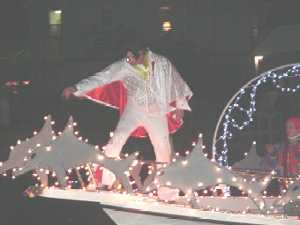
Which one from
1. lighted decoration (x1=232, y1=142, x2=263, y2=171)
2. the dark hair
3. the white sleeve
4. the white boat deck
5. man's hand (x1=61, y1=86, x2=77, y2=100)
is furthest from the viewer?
lighted decoration (x1=232, y1=142, x2=263, y2=171)

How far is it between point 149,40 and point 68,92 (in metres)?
17.0

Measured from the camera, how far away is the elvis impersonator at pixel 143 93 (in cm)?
698

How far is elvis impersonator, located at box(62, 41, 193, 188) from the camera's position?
275 inches

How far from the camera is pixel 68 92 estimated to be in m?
6.66

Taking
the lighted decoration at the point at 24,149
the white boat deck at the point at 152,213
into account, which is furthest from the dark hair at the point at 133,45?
the white boat deck at the point at 152,213

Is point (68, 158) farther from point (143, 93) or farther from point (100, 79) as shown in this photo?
point (143, 93)

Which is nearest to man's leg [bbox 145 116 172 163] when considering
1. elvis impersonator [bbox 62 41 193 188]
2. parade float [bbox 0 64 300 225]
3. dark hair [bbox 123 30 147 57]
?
elvis impersonator [bbox 62 41 193 188]

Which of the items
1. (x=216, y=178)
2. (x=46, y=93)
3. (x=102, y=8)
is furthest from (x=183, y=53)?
(x=216, y=178)

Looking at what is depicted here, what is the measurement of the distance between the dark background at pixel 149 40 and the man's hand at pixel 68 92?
13898mm

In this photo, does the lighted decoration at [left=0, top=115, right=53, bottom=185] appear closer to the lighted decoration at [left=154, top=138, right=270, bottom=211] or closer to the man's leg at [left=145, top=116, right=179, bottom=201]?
the man's leg at [left=145, top=116, right=179, bottom=201]

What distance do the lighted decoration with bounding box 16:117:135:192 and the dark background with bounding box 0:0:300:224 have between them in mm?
14466

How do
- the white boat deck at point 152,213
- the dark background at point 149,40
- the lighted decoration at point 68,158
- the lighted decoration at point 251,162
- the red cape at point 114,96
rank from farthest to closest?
the dark background at point 149,40 < the lighted decoration at point 251,162 < the red cape at point 114,96 < the lighted decoration at point 68,158 < the white boat deck at point 152,213

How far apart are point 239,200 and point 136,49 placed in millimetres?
1978

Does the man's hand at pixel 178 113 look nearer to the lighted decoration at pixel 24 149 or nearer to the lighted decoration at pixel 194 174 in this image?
the lighted decoration at pixel 24 149
